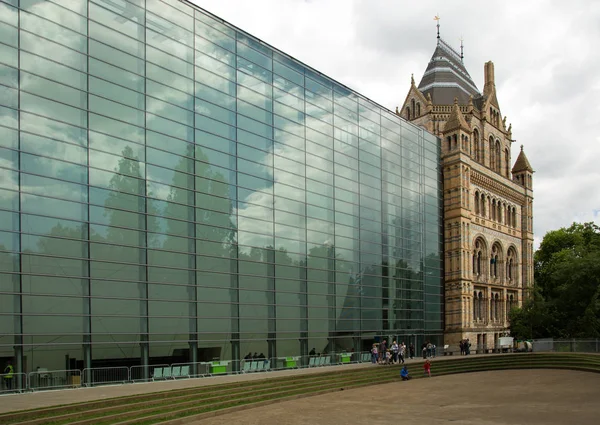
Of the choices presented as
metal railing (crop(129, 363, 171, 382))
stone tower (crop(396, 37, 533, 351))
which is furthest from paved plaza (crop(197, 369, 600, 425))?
stone tower (crop(396, 37, 533, 351))

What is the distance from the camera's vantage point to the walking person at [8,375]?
25.0 metres

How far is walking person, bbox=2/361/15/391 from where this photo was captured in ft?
82.0

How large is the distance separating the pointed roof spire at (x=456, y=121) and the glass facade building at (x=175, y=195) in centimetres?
1152

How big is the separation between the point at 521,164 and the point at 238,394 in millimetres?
53376

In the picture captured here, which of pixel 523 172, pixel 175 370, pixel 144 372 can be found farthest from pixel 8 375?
pixel 523 172

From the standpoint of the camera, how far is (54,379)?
2683 centimetres

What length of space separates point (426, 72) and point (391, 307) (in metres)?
30.0

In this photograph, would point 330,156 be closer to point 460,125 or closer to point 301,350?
point 301,350

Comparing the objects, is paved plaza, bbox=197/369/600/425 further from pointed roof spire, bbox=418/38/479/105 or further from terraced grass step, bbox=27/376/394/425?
pointed roof spire, bbox=418/38/479/105

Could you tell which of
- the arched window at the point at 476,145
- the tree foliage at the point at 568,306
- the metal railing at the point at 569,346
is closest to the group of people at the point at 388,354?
the metal railing at the point at 569,346

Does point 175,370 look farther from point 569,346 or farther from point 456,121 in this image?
point 456,121

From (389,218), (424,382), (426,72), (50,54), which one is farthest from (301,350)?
(426,72)

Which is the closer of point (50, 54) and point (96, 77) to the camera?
point (50, 54)

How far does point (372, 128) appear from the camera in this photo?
4978 centimetres
